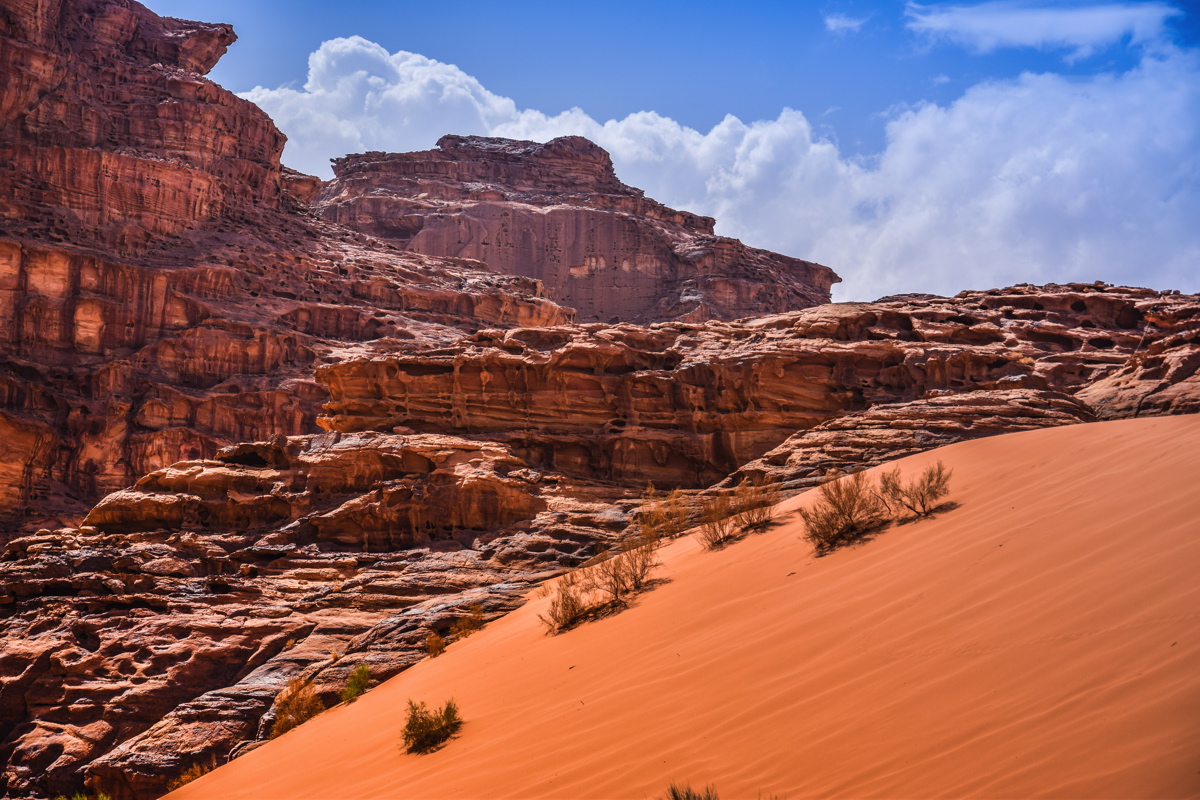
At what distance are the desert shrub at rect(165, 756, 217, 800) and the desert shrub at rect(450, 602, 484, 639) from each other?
3417 millimetres

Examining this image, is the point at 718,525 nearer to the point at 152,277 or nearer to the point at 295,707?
the point at 295,707

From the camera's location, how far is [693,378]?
20531 mm

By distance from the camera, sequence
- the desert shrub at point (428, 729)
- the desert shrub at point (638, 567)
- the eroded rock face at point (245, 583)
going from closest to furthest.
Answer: the desert shrub at point (428, 729) → the desert shrub at point (638, 567) → the eroded rock face at point (245, 583)

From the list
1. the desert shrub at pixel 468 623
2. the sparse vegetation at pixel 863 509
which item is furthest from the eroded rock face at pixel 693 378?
the sparse vegetation at pixel 863 509

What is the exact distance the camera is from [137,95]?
54594 millimetres

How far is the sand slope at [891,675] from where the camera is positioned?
13.3 ft

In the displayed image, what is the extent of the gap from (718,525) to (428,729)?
533cm

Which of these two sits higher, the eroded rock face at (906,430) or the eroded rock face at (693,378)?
the eroded rock face at (693,378)

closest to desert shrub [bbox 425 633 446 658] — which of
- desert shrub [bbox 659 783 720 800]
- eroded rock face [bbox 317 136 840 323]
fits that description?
desert shrub [bbox 659 783 720 800]

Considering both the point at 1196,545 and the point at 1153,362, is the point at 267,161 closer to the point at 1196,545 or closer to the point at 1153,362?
the point at 1153,362

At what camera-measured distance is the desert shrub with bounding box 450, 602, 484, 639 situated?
1256 cm

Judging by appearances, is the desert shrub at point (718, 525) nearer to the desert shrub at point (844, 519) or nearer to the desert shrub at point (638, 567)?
the desert shrub at point (638, 567)

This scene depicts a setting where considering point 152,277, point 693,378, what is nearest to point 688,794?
point 693,378

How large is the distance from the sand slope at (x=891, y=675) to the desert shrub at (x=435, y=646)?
73.1 inches
